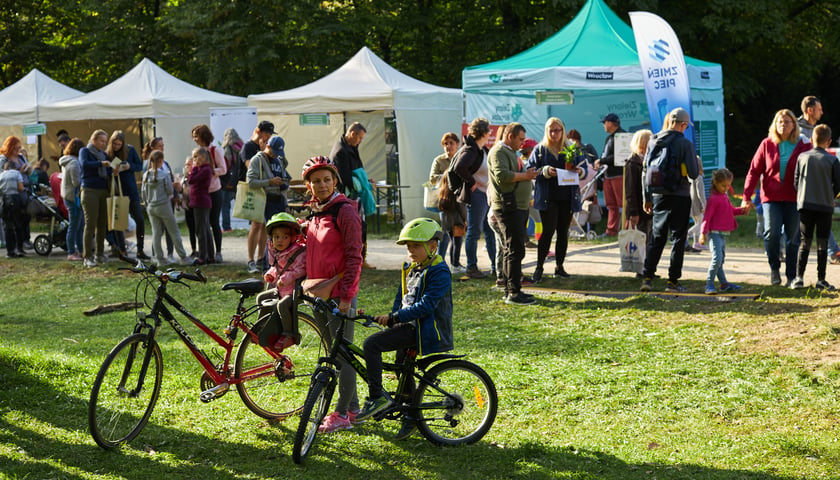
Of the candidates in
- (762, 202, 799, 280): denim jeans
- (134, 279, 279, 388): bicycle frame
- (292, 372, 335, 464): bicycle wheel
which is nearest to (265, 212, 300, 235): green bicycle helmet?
(134, 279, 279, 388): bicycle frame

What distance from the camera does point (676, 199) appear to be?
9.82m

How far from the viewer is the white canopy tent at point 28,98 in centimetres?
2055

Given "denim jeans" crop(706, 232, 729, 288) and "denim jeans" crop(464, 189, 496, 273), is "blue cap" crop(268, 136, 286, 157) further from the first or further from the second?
"denim jeans" crop(706, 232, 729, 288)

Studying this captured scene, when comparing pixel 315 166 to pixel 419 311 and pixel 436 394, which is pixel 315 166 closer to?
pixel 419 311

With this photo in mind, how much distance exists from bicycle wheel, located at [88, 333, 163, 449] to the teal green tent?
36.5ft

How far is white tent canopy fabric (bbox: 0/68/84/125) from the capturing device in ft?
67.4

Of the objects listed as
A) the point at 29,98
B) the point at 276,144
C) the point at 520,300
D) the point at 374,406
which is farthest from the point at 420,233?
the point at 29,98

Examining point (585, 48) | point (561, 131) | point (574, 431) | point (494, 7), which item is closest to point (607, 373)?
point (574, 431)

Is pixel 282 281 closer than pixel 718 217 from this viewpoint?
Yes

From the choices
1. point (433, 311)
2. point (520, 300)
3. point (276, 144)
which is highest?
point (276, 144)

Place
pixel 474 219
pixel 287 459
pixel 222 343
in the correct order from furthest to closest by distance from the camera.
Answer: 1. pixel 474 219
2. pixel 222 343
3. pixel 287 459

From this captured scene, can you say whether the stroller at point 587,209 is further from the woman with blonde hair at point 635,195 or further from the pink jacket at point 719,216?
the pink jacket at point 719,216

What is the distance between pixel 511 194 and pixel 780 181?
292cm

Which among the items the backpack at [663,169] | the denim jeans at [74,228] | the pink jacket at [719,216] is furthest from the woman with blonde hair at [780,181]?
the denim jeans at [74,228]
